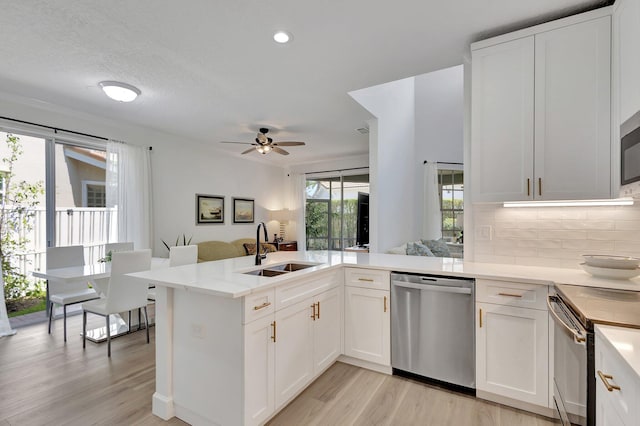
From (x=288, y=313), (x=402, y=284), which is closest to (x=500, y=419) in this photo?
(x=402, y=284)

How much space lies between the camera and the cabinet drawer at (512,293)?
1919 millimetres

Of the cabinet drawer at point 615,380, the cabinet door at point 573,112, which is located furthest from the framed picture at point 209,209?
the cabinet drawer at point 615,380

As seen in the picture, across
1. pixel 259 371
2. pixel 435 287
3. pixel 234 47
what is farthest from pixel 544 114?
pixel 259 371

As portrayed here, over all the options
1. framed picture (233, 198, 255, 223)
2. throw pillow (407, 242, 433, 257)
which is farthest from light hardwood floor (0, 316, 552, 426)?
framed picture (233, 198, 255, 223)

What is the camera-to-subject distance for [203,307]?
1811mm

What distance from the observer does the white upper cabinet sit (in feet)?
6.44

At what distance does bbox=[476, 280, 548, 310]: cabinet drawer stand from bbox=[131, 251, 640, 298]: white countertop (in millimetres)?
44

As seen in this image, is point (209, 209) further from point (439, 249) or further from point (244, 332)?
point (244, 332)

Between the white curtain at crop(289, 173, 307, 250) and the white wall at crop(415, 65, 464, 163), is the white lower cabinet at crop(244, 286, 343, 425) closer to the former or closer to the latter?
the white wall at crop(415, 65, 464, 163)

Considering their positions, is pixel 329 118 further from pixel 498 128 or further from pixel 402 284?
pixel 402 284

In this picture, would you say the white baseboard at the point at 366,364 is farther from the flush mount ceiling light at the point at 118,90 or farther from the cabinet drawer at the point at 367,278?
the flush mount ceiling light at the point at 118,90

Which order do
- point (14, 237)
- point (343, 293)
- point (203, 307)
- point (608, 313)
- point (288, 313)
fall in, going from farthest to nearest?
1. point (14, 237)
2. point (343, 293)
3. point (288, 313)
4. point (203, 307)
5. point (608, 313)

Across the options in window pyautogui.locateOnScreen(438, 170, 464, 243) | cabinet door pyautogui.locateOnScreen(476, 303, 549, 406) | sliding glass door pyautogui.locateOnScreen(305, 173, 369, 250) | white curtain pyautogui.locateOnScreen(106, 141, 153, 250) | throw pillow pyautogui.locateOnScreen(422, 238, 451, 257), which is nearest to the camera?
cabinet door pyautogui.locateOnScreen(476, 303, 549, 406)

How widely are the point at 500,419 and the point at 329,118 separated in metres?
3.78
